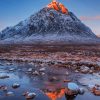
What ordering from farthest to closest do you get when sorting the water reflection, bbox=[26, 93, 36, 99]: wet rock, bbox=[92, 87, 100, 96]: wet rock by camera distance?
bbox=[92, 87, 100, 96]: wet rock, the water reflection, bbox=[26, 93, 36, 99]: wet rock

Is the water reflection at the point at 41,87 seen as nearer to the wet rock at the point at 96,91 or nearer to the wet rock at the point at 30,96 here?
the wet rock at the point at 30,96

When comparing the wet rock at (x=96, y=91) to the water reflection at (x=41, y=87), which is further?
the wet rock at (x=96, y=91)

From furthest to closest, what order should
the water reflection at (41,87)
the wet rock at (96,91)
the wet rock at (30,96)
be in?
the wet rock at (96,91)
the water reflection at (41,87)
the wet rock at (30,96)

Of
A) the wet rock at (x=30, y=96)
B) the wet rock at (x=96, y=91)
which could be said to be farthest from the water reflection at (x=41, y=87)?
the wet rock at (x=96, y=91)

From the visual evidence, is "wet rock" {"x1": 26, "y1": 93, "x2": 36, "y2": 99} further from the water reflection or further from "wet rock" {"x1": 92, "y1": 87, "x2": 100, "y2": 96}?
"wet rock" {"x1": 92, "y1": 87, "x2": 100, "y2": 96}

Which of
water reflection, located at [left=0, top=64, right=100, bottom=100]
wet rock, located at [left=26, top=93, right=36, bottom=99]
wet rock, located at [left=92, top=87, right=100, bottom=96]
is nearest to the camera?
wet rock, located at [left=26, top=93, right=36, bottom=99]

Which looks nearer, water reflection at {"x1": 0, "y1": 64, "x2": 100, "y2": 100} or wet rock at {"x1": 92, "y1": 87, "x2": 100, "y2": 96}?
water reflection at {"x1": 0, "y1": 64, "x2": 100, "y2": 100}

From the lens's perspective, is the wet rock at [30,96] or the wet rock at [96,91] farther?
the wet rock at [96,91]

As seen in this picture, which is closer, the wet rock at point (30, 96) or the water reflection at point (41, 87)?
the wet rock at point (30, 96)

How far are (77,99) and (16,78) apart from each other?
5.29 m

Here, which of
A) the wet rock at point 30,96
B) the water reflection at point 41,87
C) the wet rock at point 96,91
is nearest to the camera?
the wet rock at point 30,96

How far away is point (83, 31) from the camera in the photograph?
7598 inches

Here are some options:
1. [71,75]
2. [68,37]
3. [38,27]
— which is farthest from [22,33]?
[71,75]

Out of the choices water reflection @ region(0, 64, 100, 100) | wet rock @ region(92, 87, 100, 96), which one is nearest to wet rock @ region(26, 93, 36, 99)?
water reflection @ region(0, 64, 100, 100)
